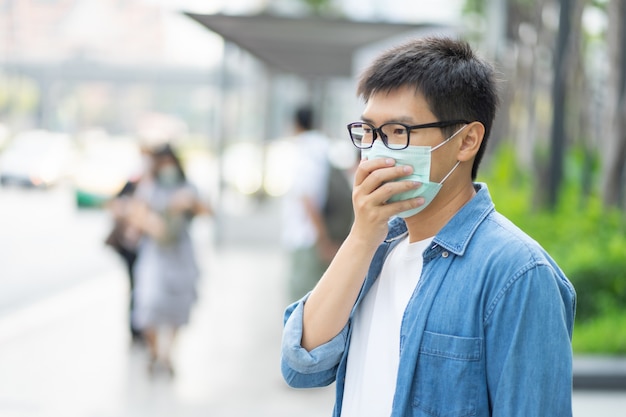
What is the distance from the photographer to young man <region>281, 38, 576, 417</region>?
5.44 feet

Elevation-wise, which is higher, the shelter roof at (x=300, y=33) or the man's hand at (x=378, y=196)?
the shelter roof at (x=300, y=33)

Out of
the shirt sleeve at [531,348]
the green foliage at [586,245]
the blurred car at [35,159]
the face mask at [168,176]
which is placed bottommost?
the green foliage at [586,245]

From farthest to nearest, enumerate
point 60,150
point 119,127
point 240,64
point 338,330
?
point 119,127 → point 240,64 → point 60,150 → point 338,330

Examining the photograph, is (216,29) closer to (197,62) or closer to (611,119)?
(611,119)

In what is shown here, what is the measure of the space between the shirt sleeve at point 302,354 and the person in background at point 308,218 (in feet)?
13.8

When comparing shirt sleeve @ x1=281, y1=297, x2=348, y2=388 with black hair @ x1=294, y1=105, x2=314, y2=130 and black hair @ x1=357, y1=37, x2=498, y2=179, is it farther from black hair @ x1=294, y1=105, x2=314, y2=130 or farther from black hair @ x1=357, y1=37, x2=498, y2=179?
black hair @ x1=294, y1=105, x2=314, y2=130

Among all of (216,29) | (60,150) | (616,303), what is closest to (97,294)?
(60,150)

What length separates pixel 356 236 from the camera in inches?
73.7

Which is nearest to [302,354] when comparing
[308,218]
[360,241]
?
[360,241]

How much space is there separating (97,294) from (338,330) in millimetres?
8769

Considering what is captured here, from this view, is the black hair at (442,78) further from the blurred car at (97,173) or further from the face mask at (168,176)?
the blurred car at (97,173)

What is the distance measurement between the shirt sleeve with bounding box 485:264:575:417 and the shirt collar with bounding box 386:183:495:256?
158 millimetres

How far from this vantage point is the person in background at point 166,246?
21.0ft

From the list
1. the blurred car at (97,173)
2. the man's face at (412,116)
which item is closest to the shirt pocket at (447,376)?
the man's face at (412,116)
